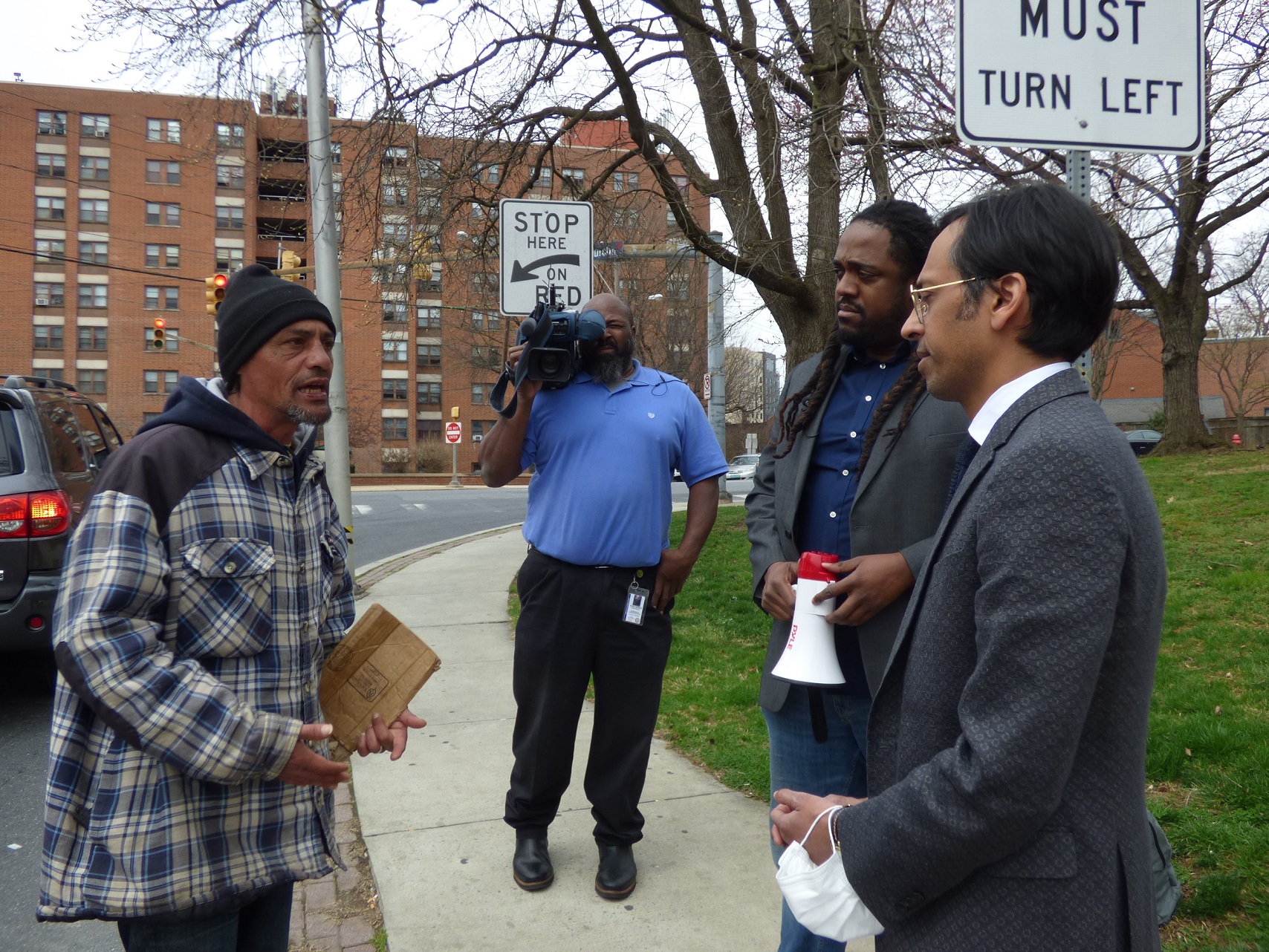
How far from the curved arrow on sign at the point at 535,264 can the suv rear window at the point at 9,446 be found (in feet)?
10.4

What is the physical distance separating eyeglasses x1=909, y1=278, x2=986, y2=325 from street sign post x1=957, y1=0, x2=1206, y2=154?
1032 millimetres

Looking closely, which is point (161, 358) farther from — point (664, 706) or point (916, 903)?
point (916, 903)

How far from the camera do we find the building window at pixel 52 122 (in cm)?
5234

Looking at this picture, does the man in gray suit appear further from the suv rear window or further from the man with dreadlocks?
the suv rear window

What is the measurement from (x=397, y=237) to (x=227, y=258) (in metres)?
51.1

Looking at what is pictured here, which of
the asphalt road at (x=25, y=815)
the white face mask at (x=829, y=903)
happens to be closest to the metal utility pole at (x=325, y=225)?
the asphalt road at (x=25, y=815)

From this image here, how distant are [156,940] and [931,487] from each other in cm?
194

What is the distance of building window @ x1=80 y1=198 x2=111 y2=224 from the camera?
173 feet

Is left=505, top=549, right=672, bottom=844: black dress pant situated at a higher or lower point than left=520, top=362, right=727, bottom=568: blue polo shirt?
lower

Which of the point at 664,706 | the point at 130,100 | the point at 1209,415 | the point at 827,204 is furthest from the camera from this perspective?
the point at 1209,415

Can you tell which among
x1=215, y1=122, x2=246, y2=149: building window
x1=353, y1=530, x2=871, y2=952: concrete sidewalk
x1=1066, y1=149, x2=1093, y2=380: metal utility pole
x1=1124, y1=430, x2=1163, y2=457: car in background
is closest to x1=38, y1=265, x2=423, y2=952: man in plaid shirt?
x1=353, y1=530, x2=871, y2=952: concrete sidewalk

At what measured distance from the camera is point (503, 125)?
9.10m

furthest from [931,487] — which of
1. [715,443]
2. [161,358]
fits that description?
[161,358]

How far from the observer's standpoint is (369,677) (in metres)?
2.23
